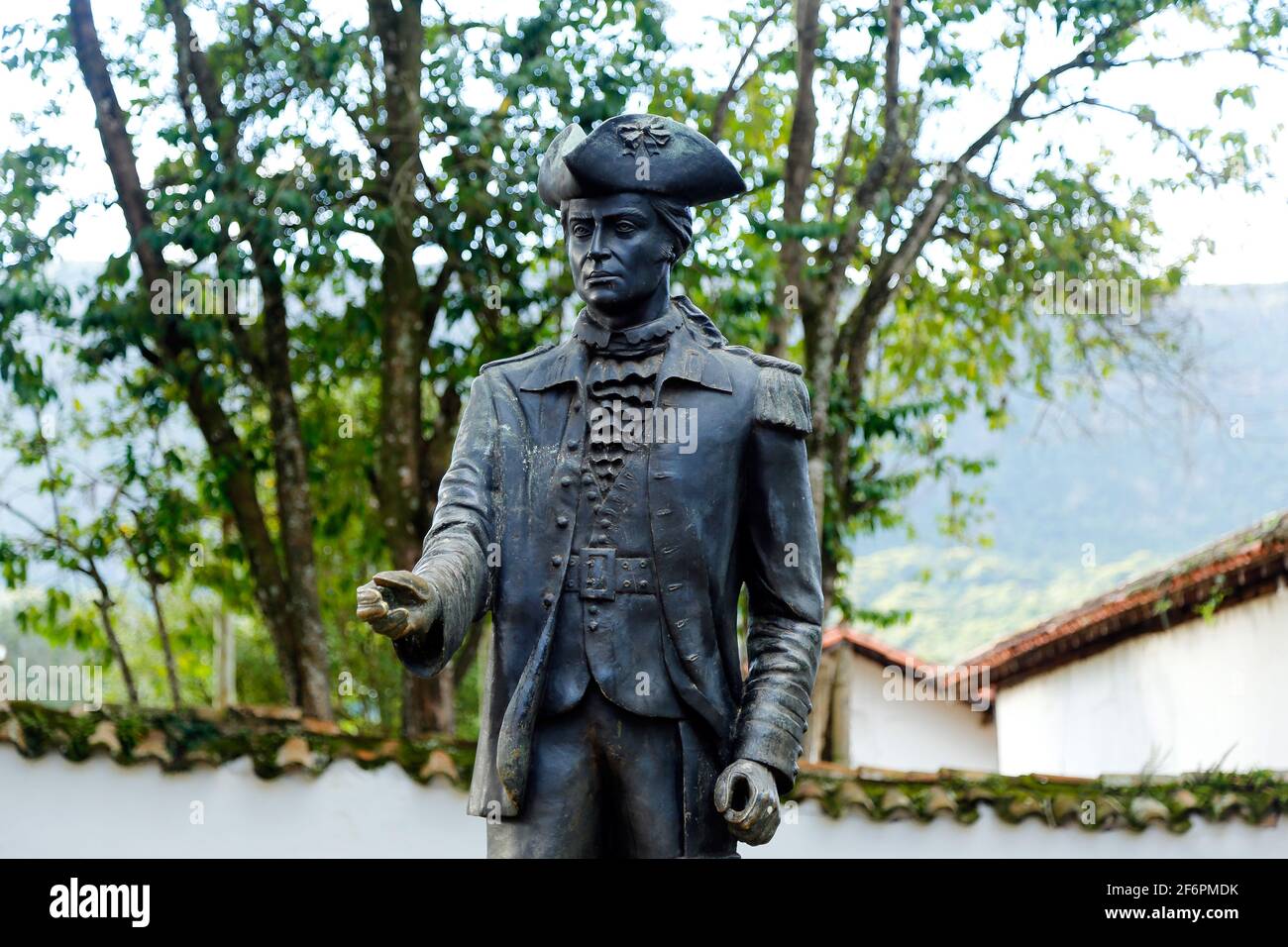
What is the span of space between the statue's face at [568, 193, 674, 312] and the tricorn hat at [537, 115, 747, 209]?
0.14ft

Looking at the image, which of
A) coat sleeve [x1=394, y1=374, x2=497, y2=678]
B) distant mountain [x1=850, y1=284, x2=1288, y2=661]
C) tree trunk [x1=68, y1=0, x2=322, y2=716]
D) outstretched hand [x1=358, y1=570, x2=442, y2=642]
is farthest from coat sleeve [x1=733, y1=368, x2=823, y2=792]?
distant mountain [x1=850, y1=284, x2=1288, y2=661]

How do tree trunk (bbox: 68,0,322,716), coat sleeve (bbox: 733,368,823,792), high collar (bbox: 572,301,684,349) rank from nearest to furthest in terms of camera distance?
coat sleeve (bbox: 733,368,823,792), high collar (bbox: 572,301,684,349), tree trunk (bbox: 68,0,322,716)

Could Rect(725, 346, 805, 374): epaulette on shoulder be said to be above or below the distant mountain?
below

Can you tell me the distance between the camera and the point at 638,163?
14.4 ft

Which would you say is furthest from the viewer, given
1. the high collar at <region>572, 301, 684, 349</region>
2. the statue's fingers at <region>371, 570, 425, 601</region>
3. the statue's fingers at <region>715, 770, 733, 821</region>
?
the high collar at <region>572, 301, 684, 349</region>

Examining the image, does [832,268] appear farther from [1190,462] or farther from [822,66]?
[1190,462]

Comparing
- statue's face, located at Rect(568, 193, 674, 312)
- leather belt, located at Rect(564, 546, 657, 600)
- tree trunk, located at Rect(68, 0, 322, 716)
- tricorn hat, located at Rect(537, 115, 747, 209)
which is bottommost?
leather belt, located at Rect(564, 546, 657, 600)

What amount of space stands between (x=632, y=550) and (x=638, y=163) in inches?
38.7

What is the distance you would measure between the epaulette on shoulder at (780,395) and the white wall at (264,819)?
Answer: 5.59 meters

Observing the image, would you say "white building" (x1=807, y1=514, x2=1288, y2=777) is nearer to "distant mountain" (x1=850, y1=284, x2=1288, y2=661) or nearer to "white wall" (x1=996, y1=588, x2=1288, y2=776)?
"white wall" (x1=996, y1=588, x2=1288, y2=776)


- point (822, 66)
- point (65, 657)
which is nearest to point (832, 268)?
point (822, 66)

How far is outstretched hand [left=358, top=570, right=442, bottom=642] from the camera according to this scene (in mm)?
3543
